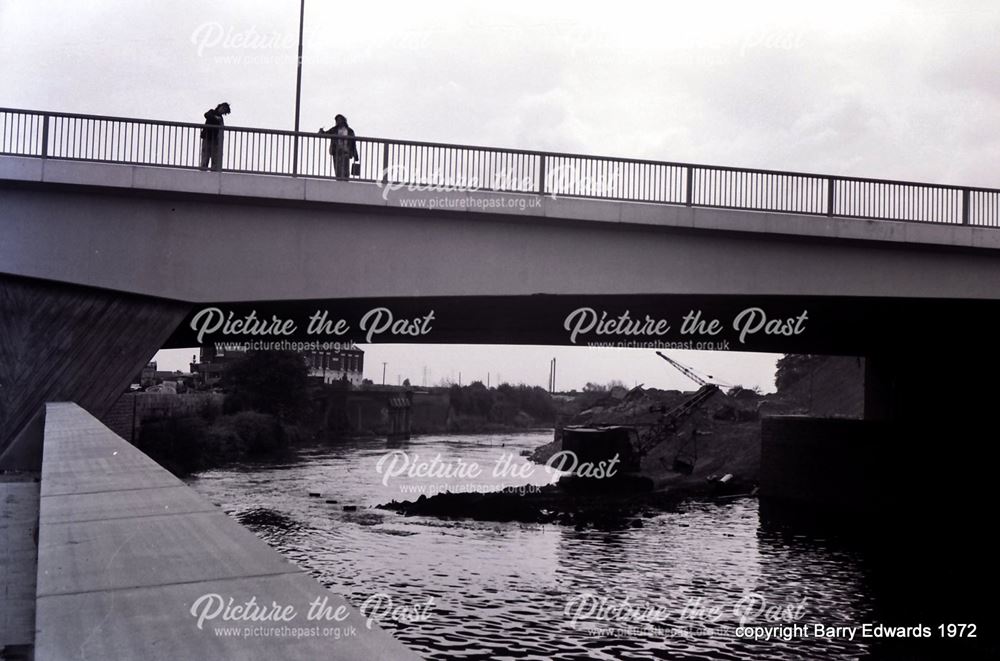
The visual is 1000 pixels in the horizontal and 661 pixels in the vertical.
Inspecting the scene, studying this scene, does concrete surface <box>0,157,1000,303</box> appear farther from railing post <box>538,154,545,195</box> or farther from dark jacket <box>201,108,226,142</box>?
dark jacket <box>201,108,226,142</box>

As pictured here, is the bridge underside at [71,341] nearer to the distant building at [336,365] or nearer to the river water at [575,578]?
the river water at [575,578]

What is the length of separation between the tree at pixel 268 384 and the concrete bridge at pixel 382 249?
45553mm

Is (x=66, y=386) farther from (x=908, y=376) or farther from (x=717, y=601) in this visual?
(x=908, y=376)

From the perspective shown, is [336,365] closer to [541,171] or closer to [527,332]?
[527,332]

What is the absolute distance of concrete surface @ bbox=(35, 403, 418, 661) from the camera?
8.22 feet

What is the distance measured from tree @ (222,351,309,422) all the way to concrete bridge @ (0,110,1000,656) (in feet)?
149

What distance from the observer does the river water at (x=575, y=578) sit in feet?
52.5

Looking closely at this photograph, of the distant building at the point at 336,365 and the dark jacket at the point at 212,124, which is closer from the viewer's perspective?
the dark jacket at the point at 212,124

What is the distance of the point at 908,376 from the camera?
3145cm


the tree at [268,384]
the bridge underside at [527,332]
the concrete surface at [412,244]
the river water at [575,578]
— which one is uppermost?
the concrete surface at [412,244]

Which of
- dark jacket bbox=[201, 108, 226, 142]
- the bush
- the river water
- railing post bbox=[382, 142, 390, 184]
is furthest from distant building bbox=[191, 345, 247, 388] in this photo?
railing post bbox=[382, 142, 390, 184]

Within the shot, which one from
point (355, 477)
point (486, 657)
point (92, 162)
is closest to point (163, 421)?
point (355, 477)

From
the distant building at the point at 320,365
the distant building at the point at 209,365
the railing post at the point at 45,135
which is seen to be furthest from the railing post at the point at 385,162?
the distant building at the point at 209,365

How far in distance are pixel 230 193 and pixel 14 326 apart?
14.8 ft
